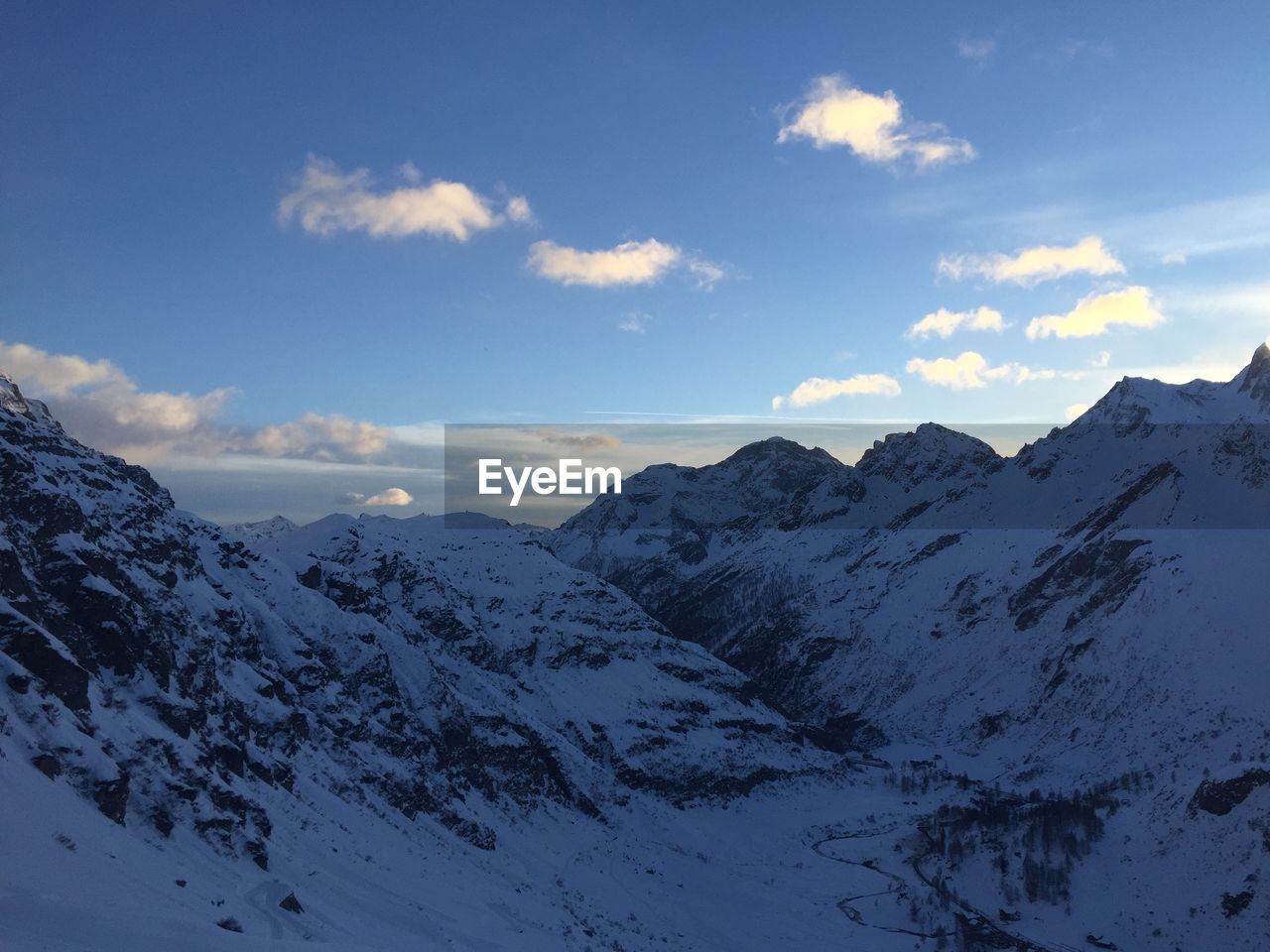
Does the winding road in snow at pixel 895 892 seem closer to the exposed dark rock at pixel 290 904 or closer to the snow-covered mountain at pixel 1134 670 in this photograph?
the snow-covered mountain at pixel 1134 670

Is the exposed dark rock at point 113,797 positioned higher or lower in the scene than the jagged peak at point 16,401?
lower

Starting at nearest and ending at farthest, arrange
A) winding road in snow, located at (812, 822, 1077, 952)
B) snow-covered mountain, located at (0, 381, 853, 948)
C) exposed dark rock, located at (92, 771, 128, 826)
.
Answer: exposed dark rock, located at (92, 771, 128, 826) → snow-covered mountain, located at (0, 381, 853, 948) → winding road in snow, located at (812, 822, 1077, 952)

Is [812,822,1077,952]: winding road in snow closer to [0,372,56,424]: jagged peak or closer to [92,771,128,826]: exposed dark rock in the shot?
[92,771,128,826]: exposed dark rock

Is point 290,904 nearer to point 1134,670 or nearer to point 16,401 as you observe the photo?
point 16,401

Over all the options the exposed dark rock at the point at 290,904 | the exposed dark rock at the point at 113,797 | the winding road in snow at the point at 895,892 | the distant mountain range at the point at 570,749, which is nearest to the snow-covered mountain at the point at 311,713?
the exposed dark rock at the point at 113,797

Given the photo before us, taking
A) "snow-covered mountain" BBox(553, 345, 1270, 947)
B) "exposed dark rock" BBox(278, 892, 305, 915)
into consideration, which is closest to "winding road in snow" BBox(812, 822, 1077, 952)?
"snow-covered mountain" BBox(553, 345, 1270, 947)

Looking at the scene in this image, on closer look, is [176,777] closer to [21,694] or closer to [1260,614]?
[21,694]

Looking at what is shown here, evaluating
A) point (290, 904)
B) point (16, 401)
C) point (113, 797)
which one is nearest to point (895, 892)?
point (290, 904)

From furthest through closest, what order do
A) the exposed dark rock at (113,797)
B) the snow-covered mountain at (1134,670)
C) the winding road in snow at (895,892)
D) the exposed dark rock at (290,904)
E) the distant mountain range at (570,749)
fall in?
the snow-covered mountain at (1134,670)
the winding road in snow at (895,892)
the distant mountain range at (570,749)
the exposed dark rock at (290,904)
the exposed dark rock at (113,797)

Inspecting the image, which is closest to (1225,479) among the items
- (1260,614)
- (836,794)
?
(1260,614)
